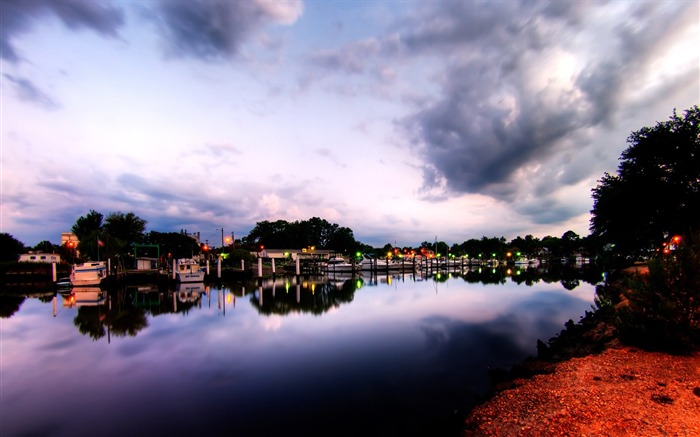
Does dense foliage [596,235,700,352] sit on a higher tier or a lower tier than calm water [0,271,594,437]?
higher

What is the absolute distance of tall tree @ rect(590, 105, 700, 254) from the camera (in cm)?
2930

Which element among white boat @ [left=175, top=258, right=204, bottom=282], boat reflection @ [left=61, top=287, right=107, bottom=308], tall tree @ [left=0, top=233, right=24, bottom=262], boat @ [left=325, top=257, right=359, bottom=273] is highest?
tall tree @ [left=0, top=233, right=24, bottom=262]

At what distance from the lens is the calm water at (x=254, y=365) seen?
34.1ft

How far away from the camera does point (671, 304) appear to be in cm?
1097

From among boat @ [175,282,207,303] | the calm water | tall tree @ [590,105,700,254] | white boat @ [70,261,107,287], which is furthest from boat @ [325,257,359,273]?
tall tree @ [590,105,700,254]

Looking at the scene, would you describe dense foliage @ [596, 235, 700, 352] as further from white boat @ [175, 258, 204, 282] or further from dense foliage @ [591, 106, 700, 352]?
white boat @ [175, 258, 204, 282]

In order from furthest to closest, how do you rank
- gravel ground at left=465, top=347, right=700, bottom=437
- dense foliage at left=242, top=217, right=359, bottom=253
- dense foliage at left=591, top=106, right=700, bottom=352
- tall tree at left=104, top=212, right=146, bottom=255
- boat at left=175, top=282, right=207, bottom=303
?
dense foliage at left=242, top=217, right=359, bottom=253, tall tree at left=104, top=212, right=146, bottom=255, boat at left=175, top=282, right=207, bottom=303, dense foliage at left=591, top=106, right=700, bottom=352, gravel ground at left=465, top=347, right=700, bottom=437

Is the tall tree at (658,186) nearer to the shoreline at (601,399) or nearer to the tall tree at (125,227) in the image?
the shoreline at (601,399)

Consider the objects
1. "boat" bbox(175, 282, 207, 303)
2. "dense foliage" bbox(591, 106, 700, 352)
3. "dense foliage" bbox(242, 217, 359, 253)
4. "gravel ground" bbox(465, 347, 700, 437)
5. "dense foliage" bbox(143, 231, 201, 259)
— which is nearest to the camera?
"gravel ground" bbox(465, 347, 700, 437)

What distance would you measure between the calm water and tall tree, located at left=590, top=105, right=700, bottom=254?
32.5 feet

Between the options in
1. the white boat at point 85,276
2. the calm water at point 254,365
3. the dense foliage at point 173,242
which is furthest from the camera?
the dense foliage at point 173,242

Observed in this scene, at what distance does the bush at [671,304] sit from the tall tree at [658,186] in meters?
24.2

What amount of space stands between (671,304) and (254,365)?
17.3 metres

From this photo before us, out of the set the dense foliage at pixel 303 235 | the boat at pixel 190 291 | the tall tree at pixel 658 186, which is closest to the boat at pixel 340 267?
the boat at pixel 190 291
